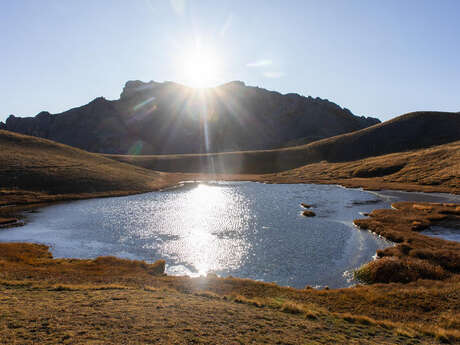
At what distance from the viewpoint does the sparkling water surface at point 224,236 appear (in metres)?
33.8

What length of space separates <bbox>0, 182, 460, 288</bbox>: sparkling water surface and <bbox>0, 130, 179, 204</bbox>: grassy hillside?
47.9 feet

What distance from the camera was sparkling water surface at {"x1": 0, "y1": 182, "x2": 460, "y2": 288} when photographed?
33750 mm

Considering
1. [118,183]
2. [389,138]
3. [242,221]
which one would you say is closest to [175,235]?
[242,221]

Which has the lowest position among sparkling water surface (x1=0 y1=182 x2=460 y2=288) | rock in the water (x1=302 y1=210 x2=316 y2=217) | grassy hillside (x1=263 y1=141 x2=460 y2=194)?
sparkling water surface (x1=0 y1=182 x2=460 y2=288)

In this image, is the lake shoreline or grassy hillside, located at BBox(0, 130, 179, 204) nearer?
the lake shoreline

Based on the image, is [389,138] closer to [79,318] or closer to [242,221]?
[242,221]

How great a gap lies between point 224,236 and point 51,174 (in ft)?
247

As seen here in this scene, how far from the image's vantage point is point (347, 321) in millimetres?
19172

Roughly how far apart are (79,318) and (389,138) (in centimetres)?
22152

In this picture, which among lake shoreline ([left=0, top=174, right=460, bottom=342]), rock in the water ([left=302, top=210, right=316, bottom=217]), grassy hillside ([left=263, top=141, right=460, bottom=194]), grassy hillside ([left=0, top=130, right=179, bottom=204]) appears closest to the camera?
lake shoreline ([left=0, top=174, right=460, bottom=342])

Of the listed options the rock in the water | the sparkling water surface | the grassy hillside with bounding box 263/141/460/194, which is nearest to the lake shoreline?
the sparkling water surface

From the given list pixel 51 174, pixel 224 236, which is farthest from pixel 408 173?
pixel 51 174

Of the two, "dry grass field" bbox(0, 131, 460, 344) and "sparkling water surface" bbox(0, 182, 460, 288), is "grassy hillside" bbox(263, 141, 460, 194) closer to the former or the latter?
"sparkling water surface" bbox(0, 182, 460, 288)

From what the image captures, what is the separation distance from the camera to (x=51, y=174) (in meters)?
93.3
